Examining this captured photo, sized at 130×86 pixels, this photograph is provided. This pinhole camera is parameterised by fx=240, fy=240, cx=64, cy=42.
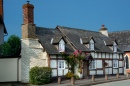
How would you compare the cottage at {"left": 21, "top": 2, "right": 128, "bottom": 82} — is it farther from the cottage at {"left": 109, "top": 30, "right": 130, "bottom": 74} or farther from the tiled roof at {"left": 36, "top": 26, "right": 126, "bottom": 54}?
the cottage at {"left": 109, "top": 30, "right": 130, "bottom": 74}

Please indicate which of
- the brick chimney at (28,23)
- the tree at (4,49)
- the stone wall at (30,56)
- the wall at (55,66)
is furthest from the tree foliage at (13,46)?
the wall at (55,66)

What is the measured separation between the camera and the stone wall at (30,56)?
27.1 meters

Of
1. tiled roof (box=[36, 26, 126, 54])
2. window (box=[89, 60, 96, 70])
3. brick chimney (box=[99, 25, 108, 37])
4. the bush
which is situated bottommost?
the bush

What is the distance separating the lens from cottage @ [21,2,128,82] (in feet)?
89.8

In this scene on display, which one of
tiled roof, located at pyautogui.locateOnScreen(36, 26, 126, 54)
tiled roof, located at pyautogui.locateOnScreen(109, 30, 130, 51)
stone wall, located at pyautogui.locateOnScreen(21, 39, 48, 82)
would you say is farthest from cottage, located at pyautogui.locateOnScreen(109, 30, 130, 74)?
stone wall, located at pyautogui.locateOnScreen(21, 39, 48, 82)

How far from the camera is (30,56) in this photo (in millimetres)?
27172

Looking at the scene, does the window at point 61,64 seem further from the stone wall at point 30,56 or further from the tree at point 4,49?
the tree at point 4,49

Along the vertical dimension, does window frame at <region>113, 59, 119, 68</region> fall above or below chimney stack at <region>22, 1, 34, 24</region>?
below

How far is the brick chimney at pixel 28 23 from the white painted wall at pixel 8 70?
3.16 meters

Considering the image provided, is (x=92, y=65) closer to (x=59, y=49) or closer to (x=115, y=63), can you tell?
(x=115, y=63)

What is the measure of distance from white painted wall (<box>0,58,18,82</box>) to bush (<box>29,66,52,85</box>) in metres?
2.36

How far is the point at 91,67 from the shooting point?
32.3m

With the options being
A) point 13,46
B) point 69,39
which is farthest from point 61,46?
Result: point 13,46

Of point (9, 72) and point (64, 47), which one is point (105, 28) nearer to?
point (64, 47)
